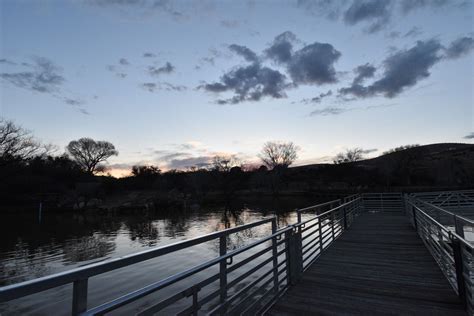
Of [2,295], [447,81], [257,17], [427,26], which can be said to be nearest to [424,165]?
[447,81]

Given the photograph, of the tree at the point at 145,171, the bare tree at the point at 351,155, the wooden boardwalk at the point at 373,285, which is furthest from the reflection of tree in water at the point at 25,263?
the bare tree at the point at 351,155

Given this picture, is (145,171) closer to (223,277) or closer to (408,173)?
(408,173)

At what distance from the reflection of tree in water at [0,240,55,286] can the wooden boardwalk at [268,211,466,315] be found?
403 inches

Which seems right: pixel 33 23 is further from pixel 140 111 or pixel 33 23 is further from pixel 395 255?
pixel 395 255

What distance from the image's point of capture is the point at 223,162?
237 ft

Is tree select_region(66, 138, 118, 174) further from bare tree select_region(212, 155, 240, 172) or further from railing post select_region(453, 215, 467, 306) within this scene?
railing post select_region(453, 215, 467, 306)

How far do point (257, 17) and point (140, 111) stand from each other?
36.4 feet

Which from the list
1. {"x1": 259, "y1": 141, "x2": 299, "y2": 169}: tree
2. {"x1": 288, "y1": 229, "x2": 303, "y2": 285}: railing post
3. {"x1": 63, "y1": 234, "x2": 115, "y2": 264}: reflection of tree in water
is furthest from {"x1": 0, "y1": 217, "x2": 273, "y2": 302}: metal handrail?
{"x1": 259, "y1": 141, "x2": 299, "y2": 169}: tree

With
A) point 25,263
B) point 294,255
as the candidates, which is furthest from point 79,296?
point 25,263

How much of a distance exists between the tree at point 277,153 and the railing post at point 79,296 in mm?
67402

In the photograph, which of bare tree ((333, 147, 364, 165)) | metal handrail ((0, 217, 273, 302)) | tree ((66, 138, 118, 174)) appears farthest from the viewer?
bare tree ((333, 147, 364, 165))

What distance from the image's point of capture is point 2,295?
105cm

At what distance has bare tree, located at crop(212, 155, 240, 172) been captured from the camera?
235 feet

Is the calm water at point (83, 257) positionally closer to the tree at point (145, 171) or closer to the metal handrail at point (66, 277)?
the metal handrail at point (66, 277)
